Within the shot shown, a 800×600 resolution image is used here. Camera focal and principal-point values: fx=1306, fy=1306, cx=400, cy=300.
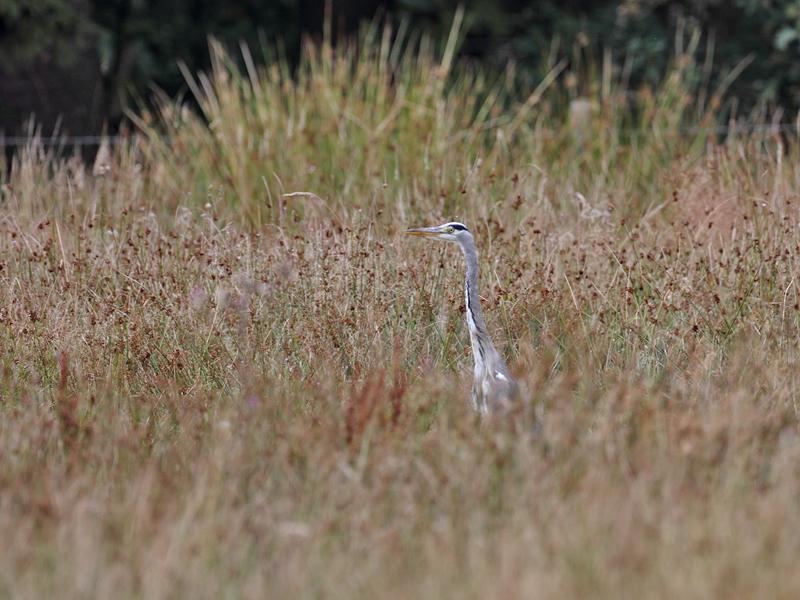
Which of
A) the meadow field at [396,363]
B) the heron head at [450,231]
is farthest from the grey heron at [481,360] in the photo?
the meadow field at [396,363]

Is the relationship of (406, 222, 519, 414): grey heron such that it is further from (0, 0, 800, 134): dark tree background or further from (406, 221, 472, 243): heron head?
(0, 0, 800, 134): dark tree background

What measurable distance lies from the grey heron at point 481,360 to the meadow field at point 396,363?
0.12 metres

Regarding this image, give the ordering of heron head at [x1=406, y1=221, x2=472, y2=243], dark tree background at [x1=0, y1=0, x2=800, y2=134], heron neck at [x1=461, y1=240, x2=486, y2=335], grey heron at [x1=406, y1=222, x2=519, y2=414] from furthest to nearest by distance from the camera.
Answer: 1. dark tree background at [x1=0, y1=0, x2=800, y2=134]
2. heron head at [x1=406, y1=221, x2=472, y2=243]
3. heron neck at [x1=461, y1=240, x2=486, y2=335]
4. grey heron at [x1=406, y1=222, x2=519, y2=414]

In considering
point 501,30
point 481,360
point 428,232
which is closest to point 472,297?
point 481,360

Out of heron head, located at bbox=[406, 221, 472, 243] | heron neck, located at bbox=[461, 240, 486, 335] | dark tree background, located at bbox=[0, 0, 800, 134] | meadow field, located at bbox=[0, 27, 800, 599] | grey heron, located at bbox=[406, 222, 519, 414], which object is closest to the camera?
meadow field, located at bbox=[0, 27, 800, 599]

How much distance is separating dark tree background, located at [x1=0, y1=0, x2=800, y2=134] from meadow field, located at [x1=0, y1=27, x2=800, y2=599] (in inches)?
193

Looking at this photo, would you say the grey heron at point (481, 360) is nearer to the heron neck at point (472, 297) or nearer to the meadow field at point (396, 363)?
the heron neck at point (472, 297)

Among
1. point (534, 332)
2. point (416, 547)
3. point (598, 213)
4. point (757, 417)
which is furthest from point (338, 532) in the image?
point (598, 213)

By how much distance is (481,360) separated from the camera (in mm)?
4527

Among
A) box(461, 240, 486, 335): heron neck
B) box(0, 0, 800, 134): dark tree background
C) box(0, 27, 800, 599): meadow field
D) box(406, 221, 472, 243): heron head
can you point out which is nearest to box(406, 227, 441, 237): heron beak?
box(406, 221, 472, 243): heron head

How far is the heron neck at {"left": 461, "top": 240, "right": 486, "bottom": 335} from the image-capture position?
4.55 metres

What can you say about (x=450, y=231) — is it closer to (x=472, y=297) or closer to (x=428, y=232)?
(x=428, y=232)

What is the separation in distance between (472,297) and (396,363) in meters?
0.42

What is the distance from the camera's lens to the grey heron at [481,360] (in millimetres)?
4371
